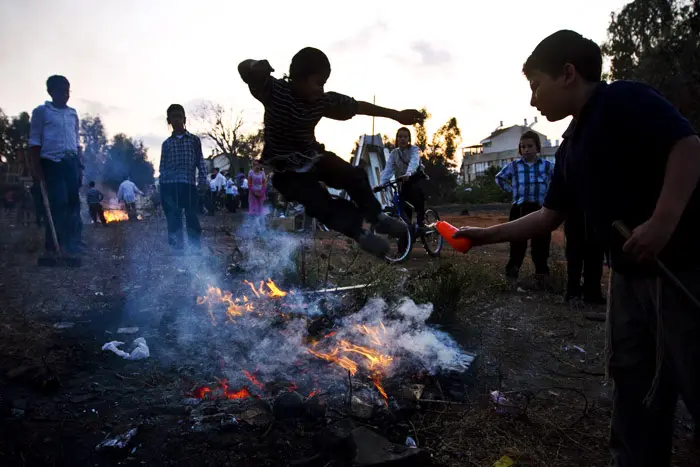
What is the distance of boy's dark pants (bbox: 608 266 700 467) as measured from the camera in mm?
1709

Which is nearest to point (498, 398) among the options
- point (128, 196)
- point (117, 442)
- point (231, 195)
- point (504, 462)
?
point (504, 462)

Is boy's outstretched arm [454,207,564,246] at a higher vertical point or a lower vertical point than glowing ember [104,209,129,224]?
higher

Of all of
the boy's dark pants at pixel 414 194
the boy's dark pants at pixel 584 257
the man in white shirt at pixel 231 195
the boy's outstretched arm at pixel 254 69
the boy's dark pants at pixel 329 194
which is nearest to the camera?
the boy's outstretched arm at pixel 254 69

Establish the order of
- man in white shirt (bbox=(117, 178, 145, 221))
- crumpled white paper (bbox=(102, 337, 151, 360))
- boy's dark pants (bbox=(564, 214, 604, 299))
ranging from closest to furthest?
crumpled white paper (bbox=(102, 337, 151, 360))
boy's dark pants (bbox=(564, 214, 604, 299))
man in white shirt (bbox=(117, 178, 145, 221))

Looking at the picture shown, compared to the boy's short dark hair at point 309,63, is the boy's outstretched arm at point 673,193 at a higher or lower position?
lower

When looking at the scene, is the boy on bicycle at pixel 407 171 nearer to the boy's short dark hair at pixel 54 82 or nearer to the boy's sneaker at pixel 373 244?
the boy's sneaker at pixel 373 244

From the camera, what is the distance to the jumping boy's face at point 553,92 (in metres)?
1.99

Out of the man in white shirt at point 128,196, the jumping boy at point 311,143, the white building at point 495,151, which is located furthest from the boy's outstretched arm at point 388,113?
the white building at point 495,151

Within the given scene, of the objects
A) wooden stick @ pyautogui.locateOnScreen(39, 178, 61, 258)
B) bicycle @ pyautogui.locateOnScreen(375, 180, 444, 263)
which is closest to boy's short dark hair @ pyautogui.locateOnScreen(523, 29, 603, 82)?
bicycle @ pyautogui.locateOnScreen(375, 180, 444, 263)

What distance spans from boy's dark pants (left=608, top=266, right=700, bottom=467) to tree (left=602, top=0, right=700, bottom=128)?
2178cm

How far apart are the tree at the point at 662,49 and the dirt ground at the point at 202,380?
1932 centimetres

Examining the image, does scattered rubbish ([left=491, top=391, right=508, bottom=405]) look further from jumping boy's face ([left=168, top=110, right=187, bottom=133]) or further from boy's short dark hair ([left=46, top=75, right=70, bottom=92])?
boy's short dark hair ([left=46, top=75, right=70, bottom=92])

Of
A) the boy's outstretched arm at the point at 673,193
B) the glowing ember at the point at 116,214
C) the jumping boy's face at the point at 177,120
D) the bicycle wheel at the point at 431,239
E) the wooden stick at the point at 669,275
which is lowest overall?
the bicycle wheel at the point at 431,239

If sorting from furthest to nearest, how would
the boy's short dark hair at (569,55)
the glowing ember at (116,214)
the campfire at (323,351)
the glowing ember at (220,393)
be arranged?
1. the glowing ember at (116,214)
2. the campfire at (323,351)
3. the glowing ember at (220,393)
4. the boy's short dark hair at (569,55)
